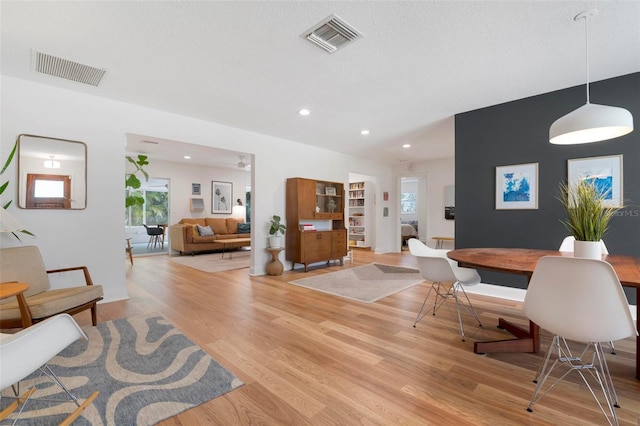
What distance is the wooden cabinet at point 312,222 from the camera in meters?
5.45

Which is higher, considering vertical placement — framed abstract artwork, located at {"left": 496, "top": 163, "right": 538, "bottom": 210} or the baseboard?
framed abstract artwork, located at {"left": 496, "top": 163, "right": 538, "bottom": 210}

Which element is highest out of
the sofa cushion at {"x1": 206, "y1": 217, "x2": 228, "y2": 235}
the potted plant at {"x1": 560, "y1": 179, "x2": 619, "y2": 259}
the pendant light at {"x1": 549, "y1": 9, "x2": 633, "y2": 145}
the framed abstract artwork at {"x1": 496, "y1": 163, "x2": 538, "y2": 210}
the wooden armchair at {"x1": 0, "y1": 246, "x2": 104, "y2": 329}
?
the pendant light at {"x1": 549, "y1": 9, "x2": 633, "y2": 145}

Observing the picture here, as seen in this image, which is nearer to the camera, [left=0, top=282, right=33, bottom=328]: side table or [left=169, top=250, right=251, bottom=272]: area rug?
[left=0, top=282, right=33, bottom=328]: side table

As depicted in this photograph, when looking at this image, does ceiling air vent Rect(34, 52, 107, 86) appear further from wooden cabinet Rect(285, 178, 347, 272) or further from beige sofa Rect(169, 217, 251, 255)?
beige sofa Rect(169, 217, 251, 255)

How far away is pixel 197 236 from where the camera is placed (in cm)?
742

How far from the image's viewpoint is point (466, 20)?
82.7 inches

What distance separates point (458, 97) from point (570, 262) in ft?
9.00

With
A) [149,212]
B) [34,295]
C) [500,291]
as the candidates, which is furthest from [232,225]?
[500,291]

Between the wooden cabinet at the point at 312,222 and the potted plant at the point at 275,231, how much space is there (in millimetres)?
288

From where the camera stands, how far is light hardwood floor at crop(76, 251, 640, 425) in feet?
5.14

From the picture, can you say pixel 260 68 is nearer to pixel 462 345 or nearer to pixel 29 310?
pixel 29 310

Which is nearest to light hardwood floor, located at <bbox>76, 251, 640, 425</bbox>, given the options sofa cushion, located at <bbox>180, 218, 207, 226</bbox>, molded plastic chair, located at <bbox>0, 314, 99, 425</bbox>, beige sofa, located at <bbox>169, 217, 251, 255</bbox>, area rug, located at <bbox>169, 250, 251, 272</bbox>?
molded plastic chair, located at <bbox>0, 314, 99, 425</bbox>

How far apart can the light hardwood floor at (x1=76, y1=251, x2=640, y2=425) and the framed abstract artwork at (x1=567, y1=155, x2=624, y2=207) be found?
1.52 metres

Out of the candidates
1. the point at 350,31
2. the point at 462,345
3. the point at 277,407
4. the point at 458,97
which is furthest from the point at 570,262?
the point at 458,97
